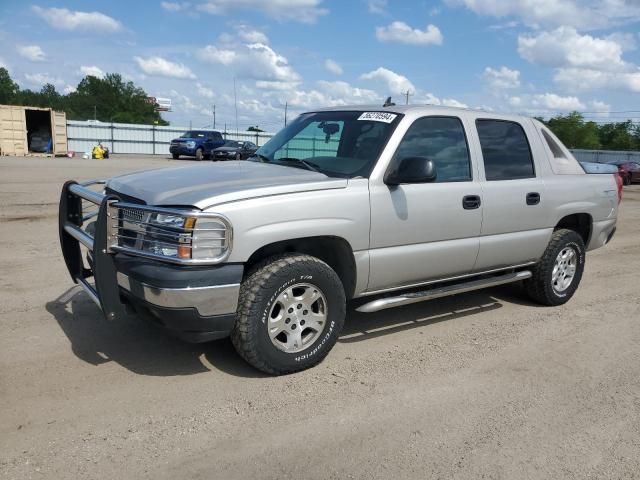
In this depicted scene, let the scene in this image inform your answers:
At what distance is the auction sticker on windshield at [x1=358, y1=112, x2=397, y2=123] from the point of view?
444 cm

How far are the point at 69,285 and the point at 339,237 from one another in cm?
331

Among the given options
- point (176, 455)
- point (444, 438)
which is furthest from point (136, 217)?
point (444, 438)

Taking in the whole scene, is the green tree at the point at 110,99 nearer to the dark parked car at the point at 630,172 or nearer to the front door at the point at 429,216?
the dark parked car at the point at 630,172

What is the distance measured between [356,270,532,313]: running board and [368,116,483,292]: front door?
0.11 metres

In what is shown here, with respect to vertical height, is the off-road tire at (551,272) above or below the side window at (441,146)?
below

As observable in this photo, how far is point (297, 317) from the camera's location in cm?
387

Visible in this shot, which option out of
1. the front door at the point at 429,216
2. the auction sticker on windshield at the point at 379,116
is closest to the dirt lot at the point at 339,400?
the front door at the point at 429,216

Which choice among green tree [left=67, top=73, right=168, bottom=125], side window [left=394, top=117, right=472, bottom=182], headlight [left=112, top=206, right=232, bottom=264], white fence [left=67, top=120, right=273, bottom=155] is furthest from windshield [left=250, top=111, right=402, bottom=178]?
green tree [left=67, top=73, right=168, bottom=125]

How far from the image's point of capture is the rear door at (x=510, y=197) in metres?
4.87

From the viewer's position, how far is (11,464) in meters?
2.77

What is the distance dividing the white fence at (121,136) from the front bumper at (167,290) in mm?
38126

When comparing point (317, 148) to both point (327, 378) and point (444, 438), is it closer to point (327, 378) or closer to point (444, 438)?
point (327, 378)

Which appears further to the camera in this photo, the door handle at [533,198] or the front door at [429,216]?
the door handle at [533,198]

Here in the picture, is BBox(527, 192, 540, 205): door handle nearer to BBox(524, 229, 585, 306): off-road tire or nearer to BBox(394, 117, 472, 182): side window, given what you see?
BBox(524, 229, 585, 306): off-road tire
